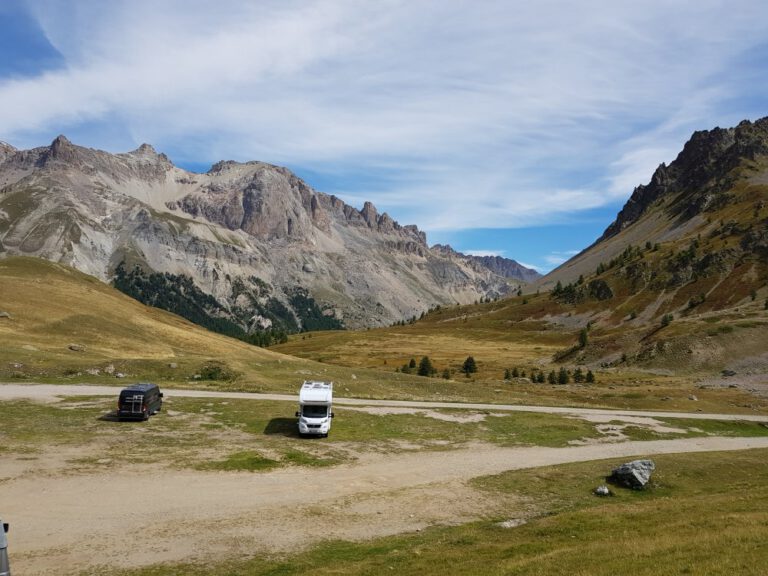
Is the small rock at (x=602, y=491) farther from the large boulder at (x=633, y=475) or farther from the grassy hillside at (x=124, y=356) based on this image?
the grassy hillside at (x=124, y=356)

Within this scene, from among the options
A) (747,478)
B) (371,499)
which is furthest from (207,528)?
(747,478)

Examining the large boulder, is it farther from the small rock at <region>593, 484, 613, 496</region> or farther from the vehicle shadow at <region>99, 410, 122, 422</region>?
the vehicle shadow at <region>99, 410, 122, 422</region>

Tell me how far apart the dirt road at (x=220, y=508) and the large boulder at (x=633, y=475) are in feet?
19.9

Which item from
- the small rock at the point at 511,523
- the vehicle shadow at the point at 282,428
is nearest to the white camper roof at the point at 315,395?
the vehicle shadow at the point at 282,428

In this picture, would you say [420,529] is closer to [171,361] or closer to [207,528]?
[207,528]

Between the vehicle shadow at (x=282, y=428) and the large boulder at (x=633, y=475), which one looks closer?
the large boulder at (x=633, y=475)

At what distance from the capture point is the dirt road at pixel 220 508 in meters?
22.0

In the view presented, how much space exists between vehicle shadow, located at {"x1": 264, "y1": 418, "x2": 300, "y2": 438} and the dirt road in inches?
337

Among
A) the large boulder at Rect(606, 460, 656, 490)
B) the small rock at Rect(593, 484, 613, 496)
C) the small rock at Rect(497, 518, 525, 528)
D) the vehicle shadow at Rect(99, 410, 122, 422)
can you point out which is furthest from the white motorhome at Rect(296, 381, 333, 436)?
the large boulder at Rect(606, 460, 656, 490)

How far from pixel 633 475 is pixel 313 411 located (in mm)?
23593

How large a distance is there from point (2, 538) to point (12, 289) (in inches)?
4498

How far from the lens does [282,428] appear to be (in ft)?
151

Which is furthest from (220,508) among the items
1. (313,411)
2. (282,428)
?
(282,428)

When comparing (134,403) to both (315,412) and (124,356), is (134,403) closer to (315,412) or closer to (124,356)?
(315,412)
